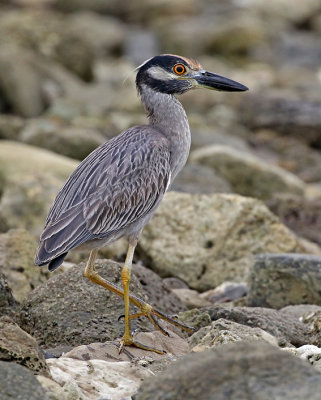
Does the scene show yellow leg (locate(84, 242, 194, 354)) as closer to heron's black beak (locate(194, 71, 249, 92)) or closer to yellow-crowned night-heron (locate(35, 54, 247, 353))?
yellow-crowned night-heron (locate(35, 54, 247, 353))

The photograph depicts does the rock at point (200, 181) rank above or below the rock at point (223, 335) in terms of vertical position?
below

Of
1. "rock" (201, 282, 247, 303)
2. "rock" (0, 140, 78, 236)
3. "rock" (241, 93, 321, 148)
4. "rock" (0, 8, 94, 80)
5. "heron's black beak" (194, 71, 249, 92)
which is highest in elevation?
"heron's black beak" (194, 71, 249, 92)

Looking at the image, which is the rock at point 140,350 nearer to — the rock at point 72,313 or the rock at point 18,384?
the rock at point 72,313

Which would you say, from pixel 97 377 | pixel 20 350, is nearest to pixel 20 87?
pixel 97 377

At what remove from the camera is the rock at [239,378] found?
3859mm

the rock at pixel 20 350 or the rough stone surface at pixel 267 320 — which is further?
the rough stone surface at pixel 267 320

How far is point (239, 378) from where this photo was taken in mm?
3920

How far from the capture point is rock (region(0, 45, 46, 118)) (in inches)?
747

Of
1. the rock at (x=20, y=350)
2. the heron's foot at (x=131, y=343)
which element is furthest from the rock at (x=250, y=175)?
the rock at (x=20, y=350)

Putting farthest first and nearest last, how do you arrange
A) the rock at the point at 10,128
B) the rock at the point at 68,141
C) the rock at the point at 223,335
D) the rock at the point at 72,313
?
the rock at the point at 10,128
the rock at the point at 68,141
the rock at the point at 72,313
the rock at the point at 223,335

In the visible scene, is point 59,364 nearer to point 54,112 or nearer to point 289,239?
point 289,239

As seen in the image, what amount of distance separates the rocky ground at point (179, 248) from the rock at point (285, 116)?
4 centimetres

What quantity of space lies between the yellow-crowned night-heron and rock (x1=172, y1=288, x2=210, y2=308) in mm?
1139

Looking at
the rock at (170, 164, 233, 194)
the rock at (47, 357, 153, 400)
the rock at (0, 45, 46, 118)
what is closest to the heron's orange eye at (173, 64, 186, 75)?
the rock at (47, 357, 153, 400)
